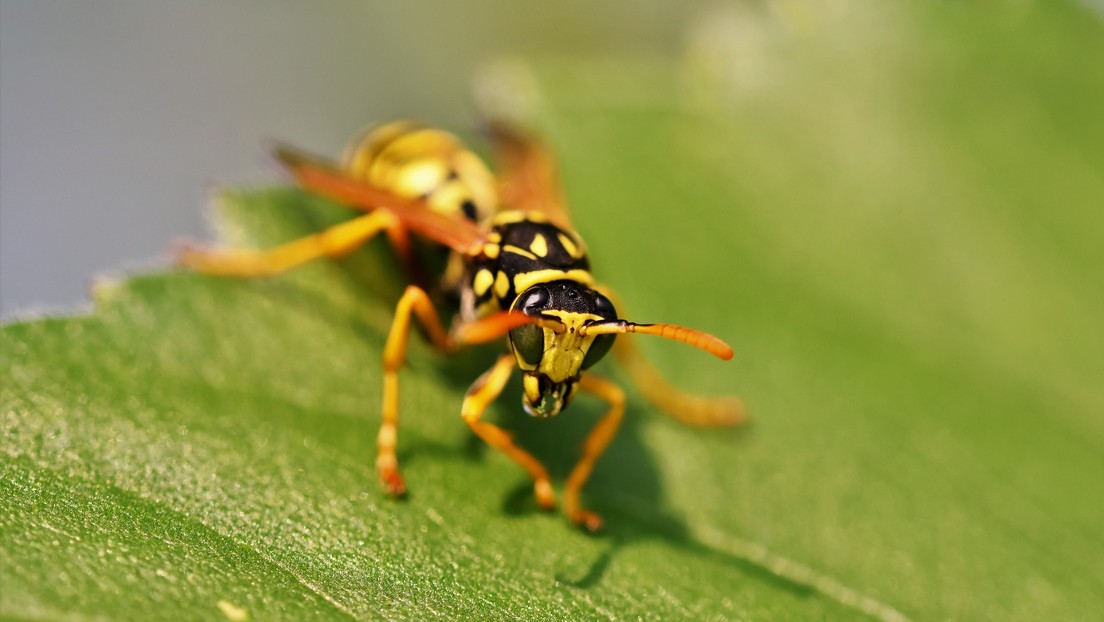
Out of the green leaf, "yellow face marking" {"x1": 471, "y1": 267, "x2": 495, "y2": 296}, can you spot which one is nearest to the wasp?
"yellow face marking" {"x1": 471, "y1": 267, "x2": 495, "y2": 296}

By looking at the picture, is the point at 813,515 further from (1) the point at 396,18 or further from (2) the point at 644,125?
(1) the point at 396,18

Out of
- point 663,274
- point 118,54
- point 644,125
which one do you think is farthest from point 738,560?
point 118,54

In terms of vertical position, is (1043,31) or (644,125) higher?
(1043,31)

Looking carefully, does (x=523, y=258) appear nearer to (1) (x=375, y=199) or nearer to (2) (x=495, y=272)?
(2) (x=495, y=272)

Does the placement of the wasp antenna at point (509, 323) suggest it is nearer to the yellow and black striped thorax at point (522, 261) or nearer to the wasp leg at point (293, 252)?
the yellow and black striped thorax at point (522, 261)

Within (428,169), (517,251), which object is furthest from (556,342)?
(428,169)

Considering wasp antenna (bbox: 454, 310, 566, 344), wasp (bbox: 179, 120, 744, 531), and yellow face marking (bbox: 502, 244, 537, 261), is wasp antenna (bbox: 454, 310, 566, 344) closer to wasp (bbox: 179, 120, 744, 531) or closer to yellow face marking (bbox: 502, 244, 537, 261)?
wasp (bbox: 179, 120, 744, 531)
